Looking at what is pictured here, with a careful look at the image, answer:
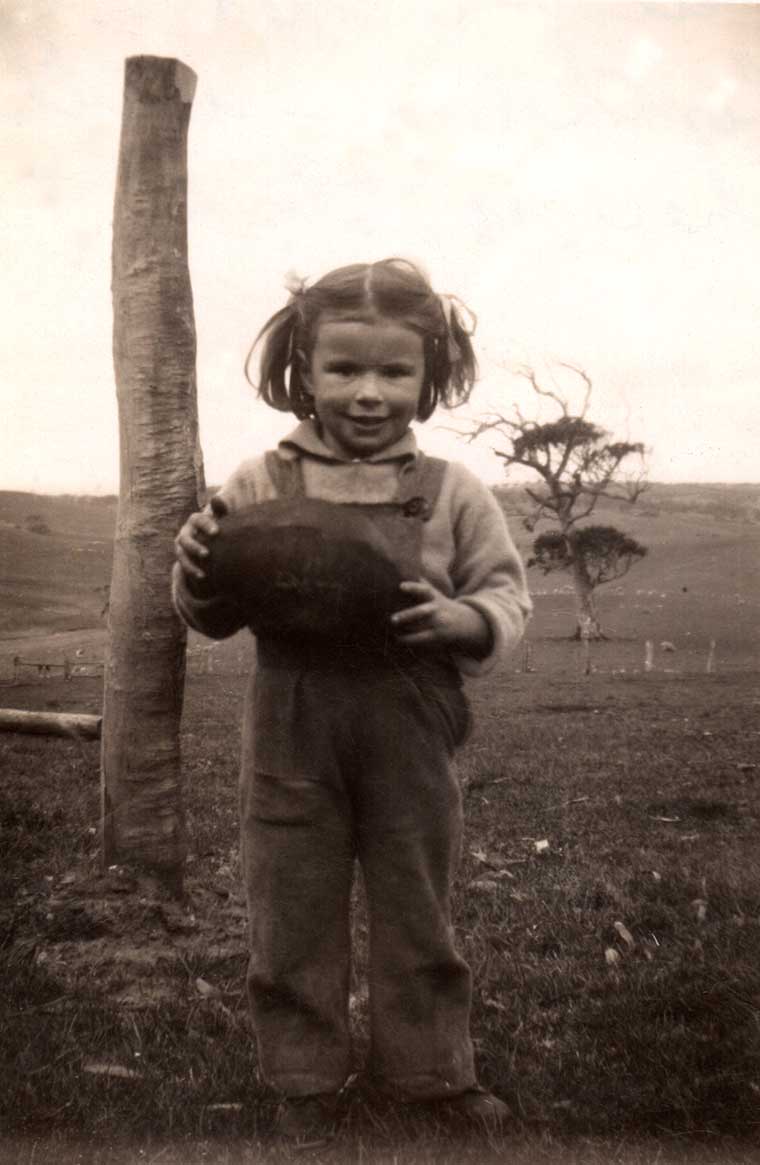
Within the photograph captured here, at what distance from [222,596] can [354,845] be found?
69cm

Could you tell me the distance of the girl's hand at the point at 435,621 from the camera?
214cm

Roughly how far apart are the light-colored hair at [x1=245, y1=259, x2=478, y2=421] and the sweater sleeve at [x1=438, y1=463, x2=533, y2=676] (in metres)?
0.27

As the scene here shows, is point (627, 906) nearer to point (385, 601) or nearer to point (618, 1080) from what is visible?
point (618, 1080)

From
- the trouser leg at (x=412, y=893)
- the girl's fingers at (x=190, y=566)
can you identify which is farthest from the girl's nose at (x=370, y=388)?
the trouser leg at (x=412, y=893)

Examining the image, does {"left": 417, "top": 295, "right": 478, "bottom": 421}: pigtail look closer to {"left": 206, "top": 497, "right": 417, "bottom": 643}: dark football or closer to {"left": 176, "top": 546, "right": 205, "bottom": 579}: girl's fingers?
{"left": 206, "top": 497, "right": 417, "bottom": 643}: dark football

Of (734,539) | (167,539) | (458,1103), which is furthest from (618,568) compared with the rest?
(458,1103)

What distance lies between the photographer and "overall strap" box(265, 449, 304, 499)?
2.36m

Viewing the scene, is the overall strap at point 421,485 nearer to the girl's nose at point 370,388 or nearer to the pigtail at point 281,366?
the girl's nose at point 370,388

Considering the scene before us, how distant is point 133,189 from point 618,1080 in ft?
9.60

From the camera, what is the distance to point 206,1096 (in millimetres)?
2484

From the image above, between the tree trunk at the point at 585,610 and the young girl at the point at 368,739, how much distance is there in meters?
7.95

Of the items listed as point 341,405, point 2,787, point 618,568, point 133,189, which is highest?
point 133,189

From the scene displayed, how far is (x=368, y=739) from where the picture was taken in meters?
2.28

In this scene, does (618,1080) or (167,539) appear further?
(167,539)
